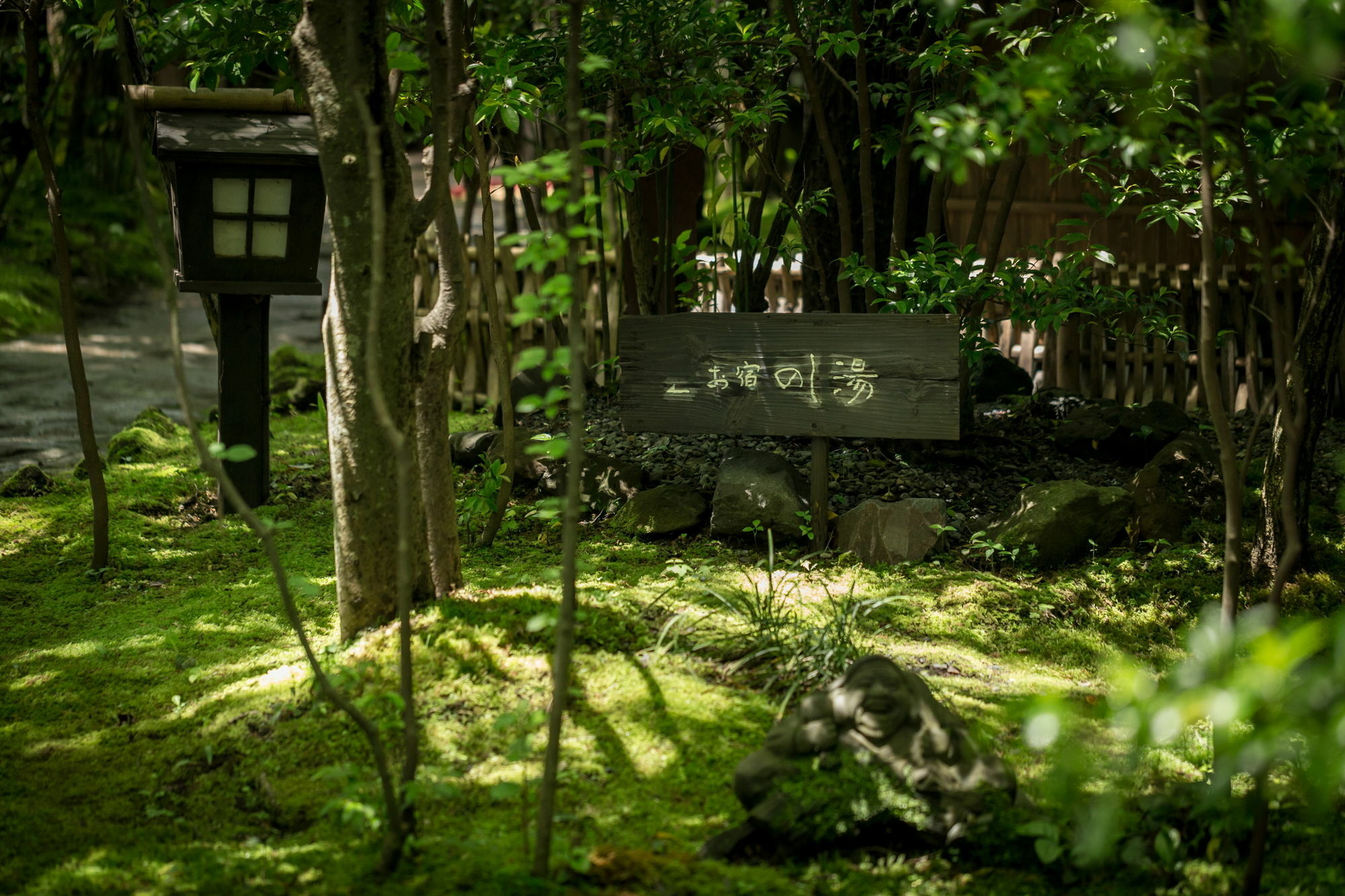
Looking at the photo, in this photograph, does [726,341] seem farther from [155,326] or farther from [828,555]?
[155,326]

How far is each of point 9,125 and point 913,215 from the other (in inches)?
446

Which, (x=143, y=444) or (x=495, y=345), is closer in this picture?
(x=495, y=345)

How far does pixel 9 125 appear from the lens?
12.4m

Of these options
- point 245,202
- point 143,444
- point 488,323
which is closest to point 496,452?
point 245,202

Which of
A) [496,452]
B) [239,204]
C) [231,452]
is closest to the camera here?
[231,452]

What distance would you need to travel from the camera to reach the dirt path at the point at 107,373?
771 cm

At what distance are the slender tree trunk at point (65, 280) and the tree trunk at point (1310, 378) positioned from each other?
524cm

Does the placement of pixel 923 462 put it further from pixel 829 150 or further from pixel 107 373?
pixel 107 373

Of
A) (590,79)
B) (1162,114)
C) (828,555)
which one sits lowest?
(828,555)

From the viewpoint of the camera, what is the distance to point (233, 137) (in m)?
5.24

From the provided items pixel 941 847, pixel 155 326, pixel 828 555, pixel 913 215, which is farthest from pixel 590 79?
pixel 155 326

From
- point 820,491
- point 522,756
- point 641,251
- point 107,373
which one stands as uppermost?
point 641,251

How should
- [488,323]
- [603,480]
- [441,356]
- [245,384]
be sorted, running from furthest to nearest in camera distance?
[488,323], [603,480], [245,384], [441,356]

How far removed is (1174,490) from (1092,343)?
343cm
